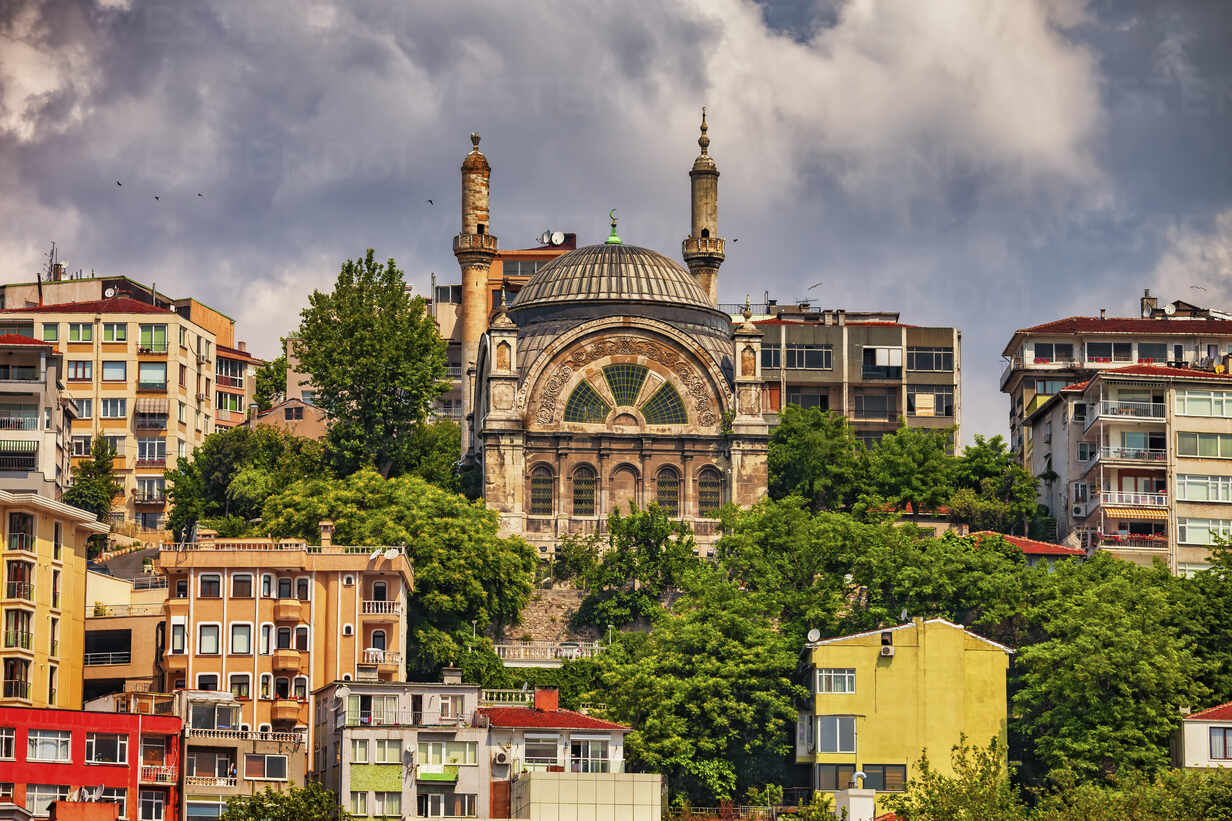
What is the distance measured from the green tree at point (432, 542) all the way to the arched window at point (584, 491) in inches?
372

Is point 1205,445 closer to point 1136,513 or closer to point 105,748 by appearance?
point 1136,513

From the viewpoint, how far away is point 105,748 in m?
67.1

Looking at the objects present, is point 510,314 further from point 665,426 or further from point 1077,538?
point 1077,538

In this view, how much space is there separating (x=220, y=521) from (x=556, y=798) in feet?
93.1

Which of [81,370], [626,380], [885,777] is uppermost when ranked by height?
[81,370]

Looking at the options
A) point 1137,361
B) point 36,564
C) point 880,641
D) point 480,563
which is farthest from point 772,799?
point 1137,361

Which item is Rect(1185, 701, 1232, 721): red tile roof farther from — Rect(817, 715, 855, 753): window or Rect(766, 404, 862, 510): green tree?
Rect(766, 404, 862, 510): green tree

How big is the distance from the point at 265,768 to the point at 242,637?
356 inches

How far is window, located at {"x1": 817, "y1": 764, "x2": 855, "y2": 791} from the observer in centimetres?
7575

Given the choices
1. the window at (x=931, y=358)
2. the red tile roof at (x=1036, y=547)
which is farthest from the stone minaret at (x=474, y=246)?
the red tile roof at (x=1036, y=547)

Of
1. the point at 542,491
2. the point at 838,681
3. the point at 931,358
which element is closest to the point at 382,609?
the point at 838,681

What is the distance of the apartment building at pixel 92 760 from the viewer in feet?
216

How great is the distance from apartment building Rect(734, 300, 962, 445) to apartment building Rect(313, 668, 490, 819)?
50373 millimetres

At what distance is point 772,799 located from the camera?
75.6 metres
